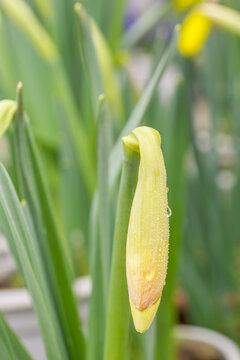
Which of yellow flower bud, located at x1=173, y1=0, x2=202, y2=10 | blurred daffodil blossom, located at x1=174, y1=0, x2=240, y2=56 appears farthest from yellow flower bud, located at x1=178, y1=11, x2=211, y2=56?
yellow flower bud, located at x1=173, y1=0, x2=202, y2=10

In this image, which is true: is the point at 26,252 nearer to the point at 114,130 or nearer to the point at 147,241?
the point at 147,241

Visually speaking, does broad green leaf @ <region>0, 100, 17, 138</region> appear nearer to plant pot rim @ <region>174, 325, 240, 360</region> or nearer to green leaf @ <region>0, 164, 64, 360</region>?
green leaf @ <region>0, 164, 64, 360</region>

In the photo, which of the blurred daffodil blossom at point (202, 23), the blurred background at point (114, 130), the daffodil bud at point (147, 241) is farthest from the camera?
the blurred background at point (114, 130)

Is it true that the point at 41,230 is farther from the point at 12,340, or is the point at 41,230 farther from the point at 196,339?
the point at 196,339

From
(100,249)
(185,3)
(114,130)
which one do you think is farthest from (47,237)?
(185,3)

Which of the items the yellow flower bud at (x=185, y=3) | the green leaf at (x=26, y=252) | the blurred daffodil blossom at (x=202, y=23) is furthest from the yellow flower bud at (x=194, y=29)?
the green leaf at (x=26, y=252)

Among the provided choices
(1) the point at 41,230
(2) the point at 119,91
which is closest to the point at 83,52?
(1) the point at 41,230

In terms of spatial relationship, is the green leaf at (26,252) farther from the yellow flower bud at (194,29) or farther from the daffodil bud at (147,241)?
the yellow flower bud at (194,29)
